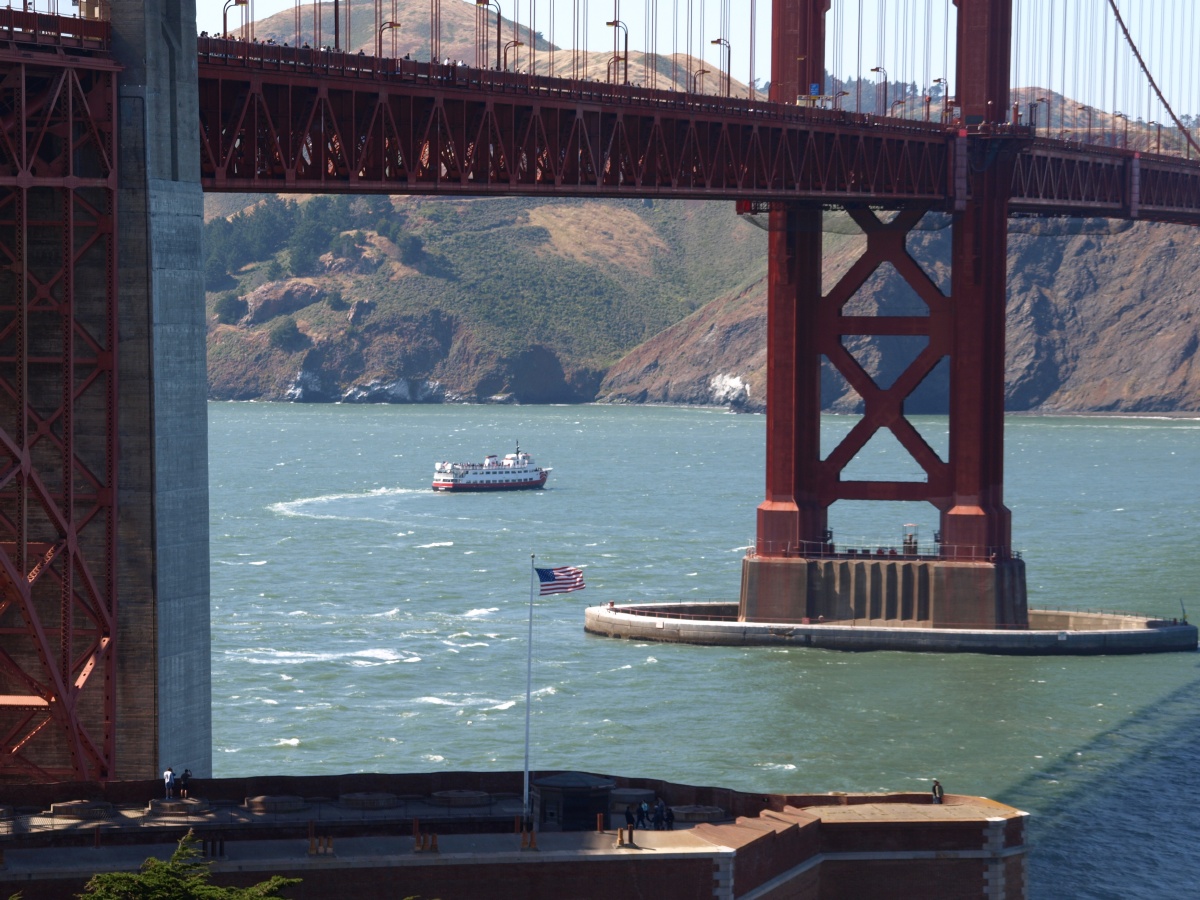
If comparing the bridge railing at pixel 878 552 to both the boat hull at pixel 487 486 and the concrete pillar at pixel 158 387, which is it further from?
the boat hull at pixel 487 486

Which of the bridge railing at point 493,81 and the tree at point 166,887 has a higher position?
the bridge railing at point 493,81

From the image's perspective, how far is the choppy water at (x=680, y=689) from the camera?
46.7 m

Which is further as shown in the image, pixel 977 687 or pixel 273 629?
pixel 273 629

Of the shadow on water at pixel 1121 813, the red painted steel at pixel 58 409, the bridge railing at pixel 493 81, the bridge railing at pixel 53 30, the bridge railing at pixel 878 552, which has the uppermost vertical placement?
the bridge railing at pixel 493 81

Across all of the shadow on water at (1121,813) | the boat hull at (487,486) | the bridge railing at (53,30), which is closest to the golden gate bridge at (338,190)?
the bridge railing at (53,30)

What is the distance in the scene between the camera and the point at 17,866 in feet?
95.9

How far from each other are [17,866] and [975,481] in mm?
41942

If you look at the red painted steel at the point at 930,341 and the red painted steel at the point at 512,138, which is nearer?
the red painted steel at the point at 512,138

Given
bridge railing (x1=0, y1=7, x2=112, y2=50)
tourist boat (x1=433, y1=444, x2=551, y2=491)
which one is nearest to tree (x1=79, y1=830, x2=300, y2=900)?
bridge railing (x1=0, y1=7, x2=112, y2=50)

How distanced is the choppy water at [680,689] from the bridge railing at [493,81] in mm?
14217

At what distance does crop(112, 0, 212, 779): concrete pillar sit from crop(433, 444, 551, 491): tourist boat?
9984cm

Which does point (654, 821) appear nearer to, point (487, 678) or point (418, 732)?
point (418, 732)

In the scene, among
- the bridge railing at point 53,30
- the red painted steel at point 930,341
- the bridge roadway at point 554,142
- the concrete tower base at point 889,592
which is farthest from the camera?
the red painted steel at point 930,341

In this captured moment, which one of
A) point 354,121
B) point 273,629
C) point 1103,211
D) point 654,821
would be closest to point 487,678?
point 273,629
